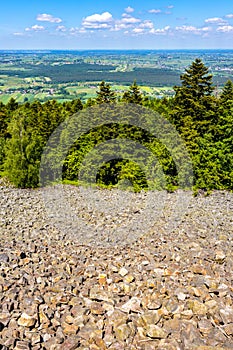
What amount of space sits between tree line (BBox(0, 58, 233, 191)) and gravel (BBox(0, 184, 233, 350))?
7324 millimetres

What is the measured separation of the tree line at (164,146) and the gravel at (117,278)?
24.0 ft

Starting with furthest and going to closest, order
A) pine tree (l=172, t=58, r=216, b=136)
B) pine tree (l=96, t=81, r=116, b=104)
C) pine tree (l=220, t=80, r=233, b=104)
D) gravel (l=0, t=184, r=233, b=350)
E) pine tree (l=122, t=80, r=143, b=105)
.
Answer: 1. pine tree (l=220, t=80, r=233, b=104)
2. pine tree (l=96, t=81, r=116, b=104)
3. pine tree (l=122, t=80, r=143, b=105)
4. pine tree (l=172, t=58, r=216, b=136)
5. gravel (l=0, t=184, r=233, b=350)

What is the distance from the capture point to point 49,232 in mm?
22594

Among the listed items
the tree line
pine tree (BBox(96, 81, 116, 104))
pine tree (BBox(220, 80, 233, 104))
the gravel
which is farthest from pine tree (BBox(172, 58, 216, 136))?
the gravel

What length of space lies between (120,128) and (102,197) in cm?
929

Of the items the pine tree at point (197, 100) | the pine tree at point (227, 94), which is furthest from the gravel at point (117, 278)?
the pine tree at point (227, 94)

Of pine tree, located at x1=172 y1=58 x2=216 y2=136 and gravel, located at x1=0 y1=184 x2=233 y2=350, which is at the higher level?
pine tree, located at x1=172 y1=58 x2=216 y2=136

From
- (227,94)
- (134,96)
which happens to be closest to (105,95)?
(134,96)

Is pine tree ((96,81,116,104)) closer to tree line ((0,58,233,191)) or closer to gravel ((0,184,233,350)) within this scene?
tree line ((0,58,233,191))

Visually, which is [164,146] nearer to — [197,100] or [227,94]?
[197,100]

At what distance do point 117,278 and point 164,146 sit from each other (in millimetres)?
19971

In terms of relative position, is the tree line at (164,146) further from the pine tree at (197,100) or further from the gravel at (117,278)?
the gravel at (117,278)

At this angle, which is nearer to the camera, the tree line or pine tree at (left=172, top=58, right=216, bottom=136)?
the tree line

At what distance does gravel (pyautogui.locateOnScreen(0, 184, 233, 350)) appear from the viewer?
1225cm
